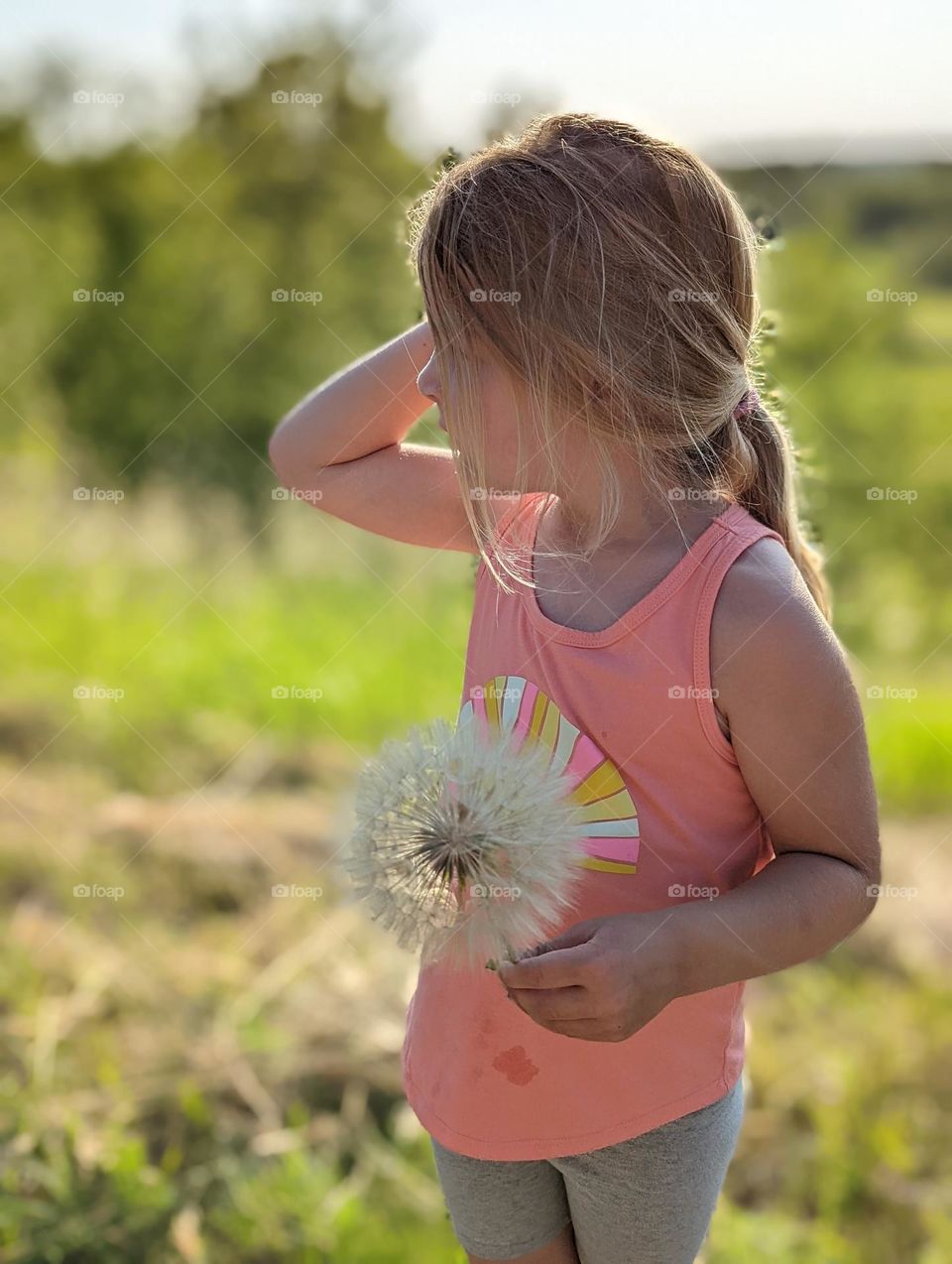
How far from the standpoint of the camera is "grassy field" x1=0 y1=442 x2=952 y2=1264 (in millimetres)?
1979

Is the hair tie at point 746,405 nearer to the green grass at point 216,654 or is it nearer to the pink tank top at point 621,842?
the pink tank top at point 621,842

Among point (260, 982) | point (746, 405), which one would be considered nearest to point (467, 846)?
point (746, 405)

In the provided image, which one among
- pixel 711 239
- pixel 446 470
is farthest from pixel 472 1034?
pixel 711 239

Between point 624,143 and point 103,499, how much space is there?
5.04m

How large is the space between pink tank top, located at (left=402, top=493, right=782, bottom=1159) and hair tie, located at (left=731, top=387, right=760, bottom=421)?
0.37 feet

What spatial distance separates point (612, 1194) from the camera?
1.13m

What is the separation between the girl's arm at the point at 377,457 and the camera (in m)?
1.32

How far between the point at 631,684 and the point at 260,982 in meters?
1.89

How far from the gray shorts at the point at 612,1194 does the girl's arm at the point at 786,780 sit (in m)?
0.24

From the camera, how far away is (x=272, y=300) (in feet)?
21.1

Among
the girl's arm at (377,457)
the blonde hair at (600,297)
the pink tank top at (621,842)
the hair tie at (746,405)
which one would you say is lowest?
A: the pink tank top at (621,842)

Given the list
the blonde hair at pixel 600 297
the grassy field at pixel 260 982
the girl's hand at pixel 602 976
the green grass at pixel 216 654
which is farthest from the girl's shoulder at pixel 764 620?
the green grass at pixel 216 654

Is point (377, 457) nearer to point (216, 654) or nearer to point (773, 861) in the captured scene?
point (773, 861)

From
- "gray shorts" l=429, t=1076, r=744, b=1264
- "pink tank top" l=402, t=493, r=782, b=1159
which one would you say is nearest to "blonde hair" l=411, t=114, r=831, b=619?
"pink tank top" l=402, t=493, r=782, b=1159
